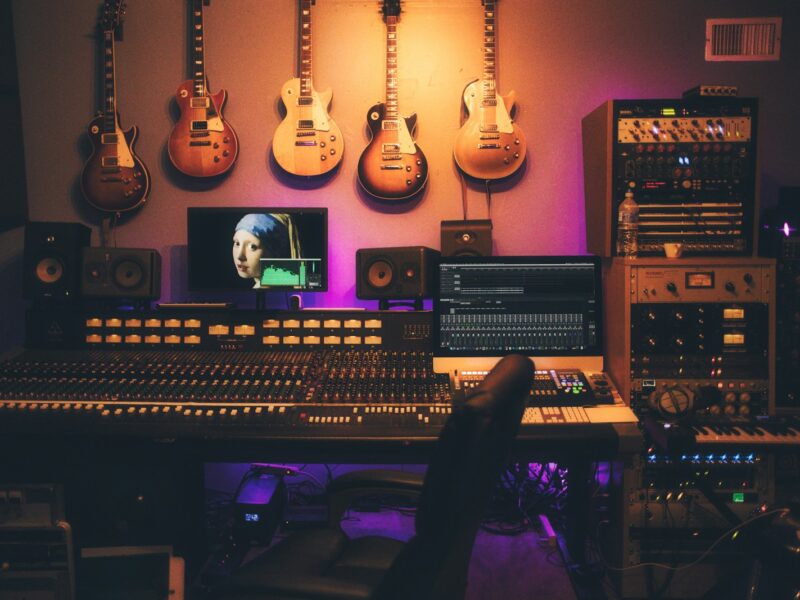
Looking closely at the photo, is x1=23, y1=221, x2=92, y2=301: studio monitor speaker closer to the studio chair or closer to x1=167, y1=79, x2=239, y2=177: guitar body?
x1=167, y1=79, x2=239, y2=177: guitar body

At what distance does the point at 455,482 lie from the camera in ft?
2.91

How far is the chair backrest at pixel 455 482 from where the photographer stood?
877 millimetres

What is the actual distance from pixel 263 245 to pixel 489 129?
1056 millimetres

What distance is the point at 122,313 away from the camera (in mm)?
2273

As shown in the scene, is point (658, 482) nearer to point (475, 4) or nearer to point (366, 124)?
point (366, 124)

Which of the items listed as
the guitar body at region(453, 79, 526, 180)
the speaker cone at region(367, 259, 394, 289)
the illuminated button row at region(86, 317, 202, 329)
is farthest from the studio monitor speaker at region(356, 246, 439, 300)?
the illuminated button row at region(86, 317, 202, 329)

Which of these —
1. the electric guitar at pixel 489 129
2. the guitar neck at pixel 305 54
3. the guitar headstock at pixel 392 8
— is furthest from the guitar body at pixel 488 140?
the guitar neck at pixel 305 54

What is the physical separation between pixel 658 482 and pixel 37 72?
308 centimetres

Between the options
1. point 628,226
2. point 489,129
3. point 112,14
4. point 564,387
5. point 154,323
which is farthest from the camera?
point 112,14

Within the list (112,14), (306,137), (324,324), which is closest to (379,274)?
(324,324)

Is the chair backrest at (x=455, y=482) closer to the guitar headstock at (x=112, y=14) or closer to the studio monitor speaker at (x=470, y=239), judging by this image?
the studio monitor speaker at (x=470, y=239)

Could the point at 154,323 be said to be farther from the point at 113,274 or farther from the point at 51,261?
the point at 51,261

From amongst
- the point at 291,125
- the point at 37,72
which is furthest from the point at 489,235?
the point at 37,72

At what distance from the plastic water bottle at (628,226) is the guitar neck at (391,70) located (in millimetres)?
1017
